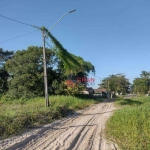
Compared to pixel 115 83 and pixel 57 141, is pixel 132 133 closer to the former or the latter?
pixel 57 141

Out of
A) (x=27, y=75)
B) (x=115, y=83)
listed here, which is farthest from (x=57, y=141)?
(x=115, y=83)

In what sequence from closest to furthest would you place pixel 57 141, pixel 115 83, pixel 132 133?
pixel 57 141 < pixel 132 133 < pixel 115 83

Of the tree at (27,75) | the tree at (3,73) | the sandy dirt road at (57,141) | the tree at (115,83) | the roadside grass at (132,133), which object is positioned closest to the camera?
the sandy dirt road at (57,141)

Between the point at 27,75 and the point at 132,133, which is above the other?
the point at 27,75

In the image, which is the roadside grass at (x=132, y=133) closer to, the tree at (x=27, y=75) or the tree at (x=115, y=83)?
the tree at (x=27, y=75)

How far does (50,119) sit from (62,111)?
2.63m

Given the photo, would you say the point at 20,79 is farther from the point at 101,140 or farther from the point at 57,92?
the point at 101,140

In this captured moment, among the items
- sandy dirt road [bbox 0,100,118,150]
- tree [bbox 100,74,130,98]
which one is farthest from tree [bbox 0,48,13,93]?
tree [bbox 100,74,130,98]

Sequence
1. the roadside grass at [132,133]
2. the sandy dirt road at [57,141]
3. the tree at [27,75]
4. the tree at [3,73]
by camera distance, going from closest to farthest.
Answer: the sandy dirt road at [57,141], the roadside grass at [132,133], the tree at [27,75], the tree at [3,73]

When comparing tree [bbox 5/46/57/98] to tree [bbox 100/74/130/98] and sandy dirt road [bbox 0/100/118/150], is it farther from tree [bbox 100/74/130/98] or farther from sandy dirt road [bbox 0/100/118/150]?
tree [bbox 100/74/130/98]

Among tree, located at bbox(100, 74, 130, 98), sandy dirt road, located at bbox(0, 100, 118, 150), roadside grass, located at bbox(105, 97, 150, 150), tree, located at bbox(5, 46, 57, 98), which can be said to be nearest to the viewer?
sandy dirt road, located at bbox(0, 100, 118, 150)

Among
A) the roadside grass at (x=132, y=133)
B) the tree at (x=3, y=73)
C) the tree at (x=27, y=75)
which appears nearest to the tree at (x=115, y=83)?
the tree at (x=3, y=73)

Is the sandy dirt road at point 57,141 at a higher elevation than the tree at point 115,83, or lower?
lower

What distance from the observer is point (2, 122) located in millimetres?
7582
